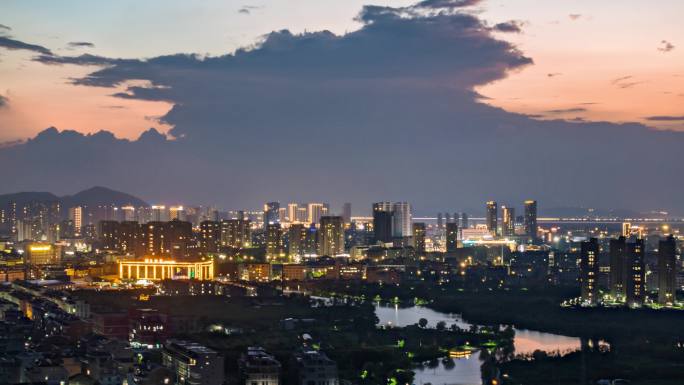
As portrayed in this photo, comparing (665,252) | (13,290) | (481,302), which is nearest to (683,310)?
(665,252)

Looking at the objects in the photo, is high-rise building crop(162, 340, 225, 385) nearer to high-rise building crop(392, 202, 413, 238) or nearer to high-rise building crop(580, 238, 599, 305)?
high-rise building crop(580, 238, 599, 305)

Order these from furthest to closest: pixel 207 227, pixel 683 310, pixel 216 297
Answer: pixel 207 227, pixel 216 297, pixel 683 310

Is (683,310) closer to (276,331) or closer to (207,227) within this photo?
(276,331)

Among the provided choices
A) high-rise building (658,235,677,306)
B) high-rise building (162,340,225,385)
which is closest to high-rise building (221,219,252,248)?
high-rise building (658,235,677,306)

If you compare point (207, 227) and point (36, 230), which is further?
point (36, 230)

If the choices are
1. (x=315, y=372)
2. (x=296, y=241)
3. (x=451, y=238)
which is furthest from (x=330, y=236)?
(x=315, y=372)

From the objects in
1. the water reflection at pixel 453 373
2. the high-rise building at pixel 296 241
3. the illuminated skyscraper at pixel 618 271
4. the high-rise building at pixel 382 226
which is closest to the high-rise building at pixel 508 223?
the high-rise building at pixel 382 226

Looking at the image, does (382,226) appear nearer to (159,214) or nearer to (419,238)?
(419,238)
